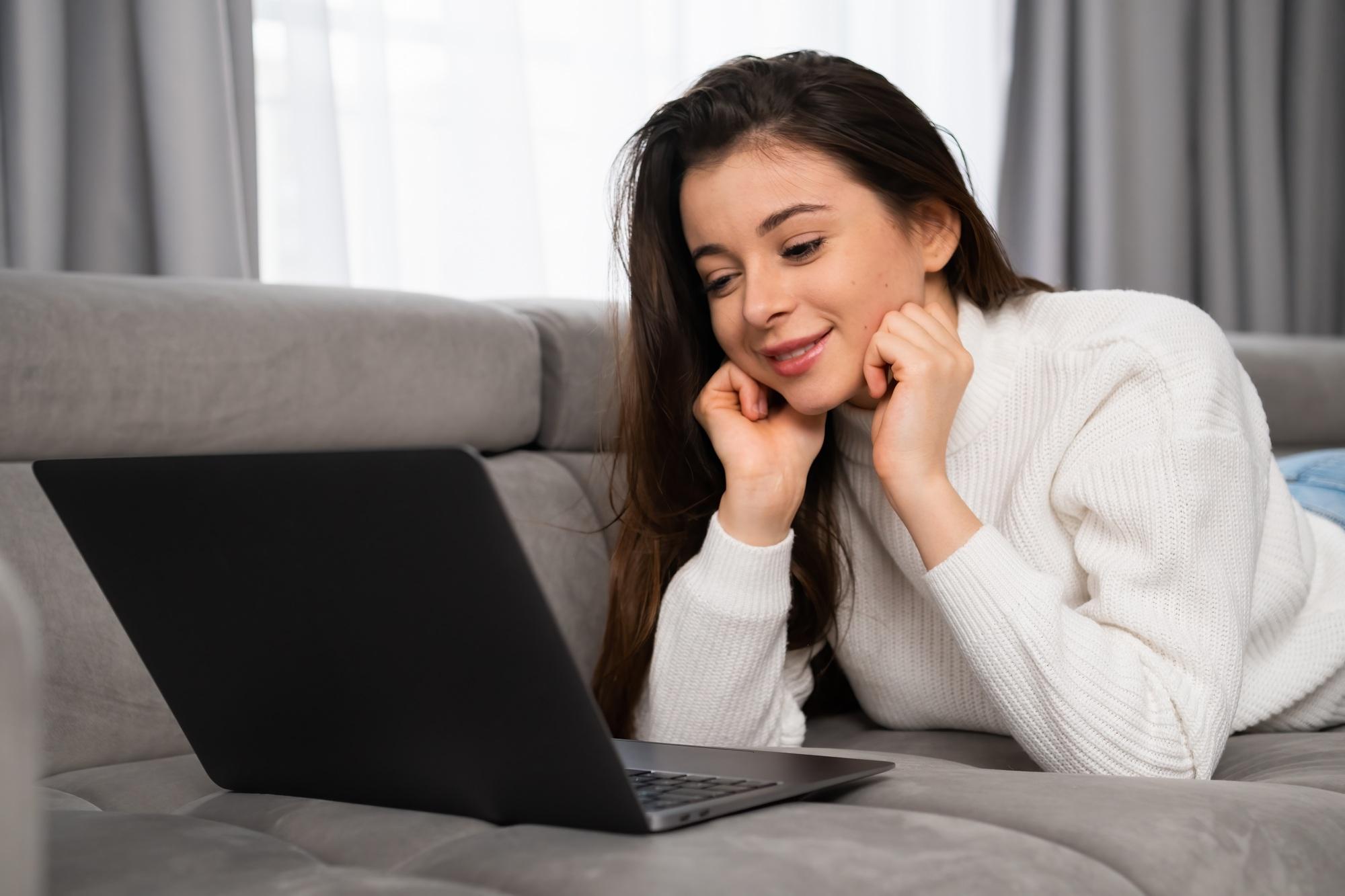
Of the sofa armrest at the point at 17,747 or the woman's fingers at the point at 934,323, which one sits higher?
the woman's fingers at the point at 934,323

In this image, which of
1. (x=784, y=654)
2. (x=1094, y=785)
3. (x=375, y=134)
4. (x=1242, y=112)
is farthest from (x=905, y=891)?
(x=1242, y=112)

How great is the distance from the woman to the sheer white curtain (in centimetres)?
59

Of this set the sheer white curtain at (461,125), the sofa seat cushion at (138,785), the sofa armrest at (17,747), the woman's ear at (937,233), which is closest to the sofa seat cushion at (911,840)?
the sofa seat cushion at (138,785)

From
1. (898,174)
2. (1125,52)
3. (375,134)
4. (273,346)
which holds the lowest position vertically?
(273,346)

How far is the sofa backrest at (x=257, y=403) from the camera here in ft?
3.90

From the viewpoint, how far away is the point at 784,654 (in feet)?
4.46

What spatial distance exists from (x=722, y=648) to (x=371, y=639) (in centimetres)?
64

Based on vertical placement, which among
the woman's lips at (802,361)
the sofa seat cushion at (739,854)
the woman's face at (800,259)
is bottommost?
the sofa seat cushion at (739,854)

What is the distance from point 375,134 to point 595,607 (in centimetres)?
100

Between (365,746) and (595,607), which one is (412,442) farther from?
(365,746)

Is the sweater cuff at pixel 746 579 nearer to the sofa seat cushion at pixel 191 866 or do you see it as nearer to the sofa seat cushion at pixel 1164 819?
the sofa seat cushion at pixel 1164 819

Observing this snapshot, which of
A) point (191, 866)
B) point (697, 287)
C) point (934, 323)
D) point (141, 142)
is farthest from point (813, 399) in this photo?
point (141, 142)

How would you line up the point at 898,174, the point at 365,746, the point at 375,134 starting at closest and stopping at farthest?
the point at 365,746 → the point at 898,174 → the point at 375,134

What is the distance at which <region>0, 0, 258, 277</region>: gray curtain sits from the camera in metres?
1.72
